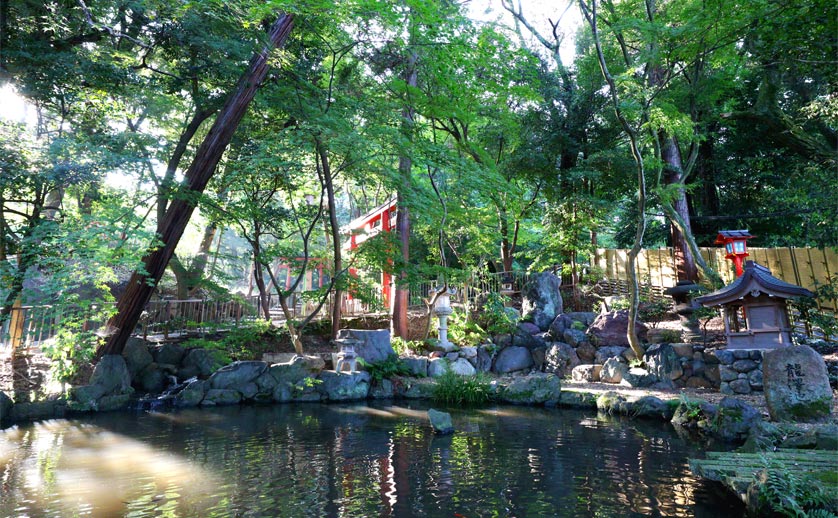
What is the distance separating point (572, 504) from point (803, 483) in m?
1.71

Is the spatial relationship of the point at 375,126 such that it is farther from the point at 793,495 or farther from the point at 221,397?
the point at 793,495

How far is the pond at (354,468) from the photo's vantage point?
390cm

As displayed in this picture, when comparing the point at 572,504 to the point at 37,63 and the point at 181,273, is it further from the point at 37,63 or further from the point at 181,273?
the point at 181,273

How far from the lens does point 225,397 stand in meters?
9.70

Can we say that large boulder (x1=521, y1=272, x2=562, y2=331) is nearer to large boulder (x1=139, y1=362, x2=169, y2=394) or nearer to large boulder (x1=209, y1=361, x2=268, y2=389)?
large boulder (x1=209, y1=361, x2=268, y2=389)

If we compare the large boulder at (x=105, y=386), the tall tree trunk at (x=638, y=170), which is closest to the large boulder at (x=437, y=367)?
the tall tree trunk at (x=638, y=170)

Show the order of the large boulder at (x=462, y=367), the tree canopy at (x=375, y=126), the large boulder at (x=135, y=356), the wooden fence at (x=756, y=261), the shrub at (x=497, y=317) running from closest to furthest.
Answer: the tree canopy at (x=375, y=126) < the large boulder at (x=135, y=356) < the large boulder at (x=462, y=367) < the wooden fence at (x=756, y=261) < the shrub at (x=497, y=317)

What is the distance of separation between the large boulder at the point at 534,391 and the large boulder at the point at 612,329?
2974 millimetres

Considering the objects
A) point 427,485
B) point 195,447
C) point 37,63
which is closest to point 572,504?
point 427,485

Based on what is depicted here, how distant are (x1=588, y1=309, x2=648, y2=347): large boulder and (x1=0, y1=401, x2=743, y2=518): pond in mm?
3964

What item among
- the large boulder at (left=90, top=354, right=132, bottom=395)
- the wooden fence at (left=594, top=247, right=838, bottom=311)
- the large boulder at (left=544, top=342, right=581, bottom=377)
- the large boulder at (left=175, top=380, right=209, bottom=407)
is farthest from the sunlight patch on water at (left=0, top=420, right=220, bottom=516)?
the wooden fence at (left=594, top=247, right=838, bottom=311)

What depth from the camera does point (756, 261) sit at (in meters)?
13.7

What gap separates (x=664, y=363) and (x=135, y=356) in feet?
39.5

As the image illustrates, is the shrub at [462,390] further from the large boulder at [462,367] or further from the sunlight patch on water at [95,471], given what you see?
the sunlight patch on water at [95,471]
